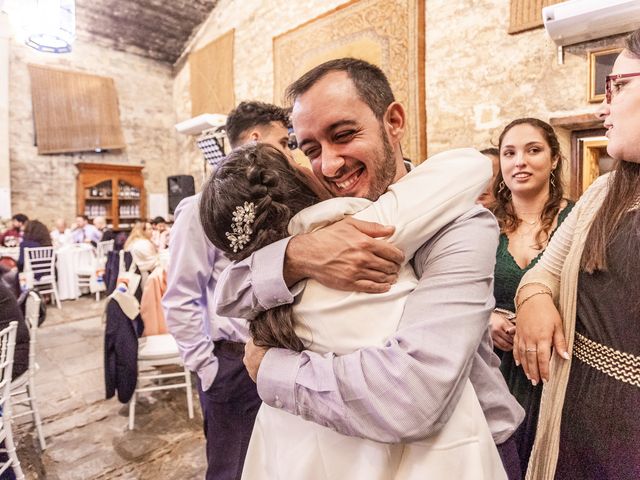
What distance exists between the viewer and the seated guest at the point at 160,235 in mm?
6605

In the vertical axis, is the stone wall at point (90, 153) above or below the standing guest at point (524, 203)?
above

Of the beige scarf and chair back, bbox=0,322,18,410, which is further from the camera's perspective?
chair back, bbox=0,322,18,410

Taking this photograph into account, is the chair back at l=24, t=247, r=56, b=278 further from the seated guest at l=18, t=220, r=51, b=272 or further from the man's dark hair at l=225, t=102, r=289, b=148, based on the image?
the man's dark hair at l=225, t=102, r=289, b=148

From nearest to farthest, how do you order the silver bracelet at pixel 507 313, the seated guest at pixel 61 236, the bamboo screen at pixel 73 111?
the silver bracelet at pixel 507 313, the seated guest at pixel 61 236, the bamboo screen at pixel 73 111

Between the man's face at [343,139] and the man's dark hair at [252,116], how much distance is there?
3.07 feet

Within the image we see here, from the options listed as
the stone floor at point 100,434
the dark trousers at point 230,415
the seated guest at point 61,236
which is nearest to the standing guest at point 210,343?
the dark trousers at point 230,415

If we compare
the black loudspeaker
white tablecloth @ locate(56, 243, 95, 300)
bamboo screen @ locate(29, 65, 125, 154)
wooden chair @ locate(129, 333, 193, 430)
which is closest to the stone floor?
wooden chair @ locate(129, 333, 193, 430)

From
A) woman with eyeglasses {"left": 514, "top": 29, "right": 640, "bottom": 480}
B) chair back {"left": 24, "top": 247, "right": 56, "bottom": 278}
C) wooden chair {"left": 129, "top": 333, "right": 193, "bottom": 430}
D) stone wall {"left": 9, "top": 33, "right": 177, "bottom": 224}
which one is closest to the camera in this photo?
woman with eyeglasses {"left": 514, "top": 29, "right": 640, "bottom": 480}

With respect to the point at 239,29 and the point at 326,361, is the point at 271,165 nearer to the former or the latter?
the point at 326,361

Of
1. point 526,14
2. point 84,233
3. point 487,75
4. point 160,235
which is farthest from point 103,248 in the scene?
point 526,14

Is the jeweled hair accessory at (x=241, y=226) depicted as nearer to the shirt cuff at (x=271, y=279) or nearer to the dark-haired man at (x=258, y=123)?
the shirt cuff at (x=271, y=279)

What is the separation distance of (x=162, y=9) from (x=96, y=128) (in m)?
3.14

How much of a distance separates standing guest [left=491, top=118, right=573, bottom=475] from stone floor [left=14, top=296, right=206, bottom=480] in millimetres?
2011

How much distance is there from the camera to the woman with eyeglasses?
0.86 m
